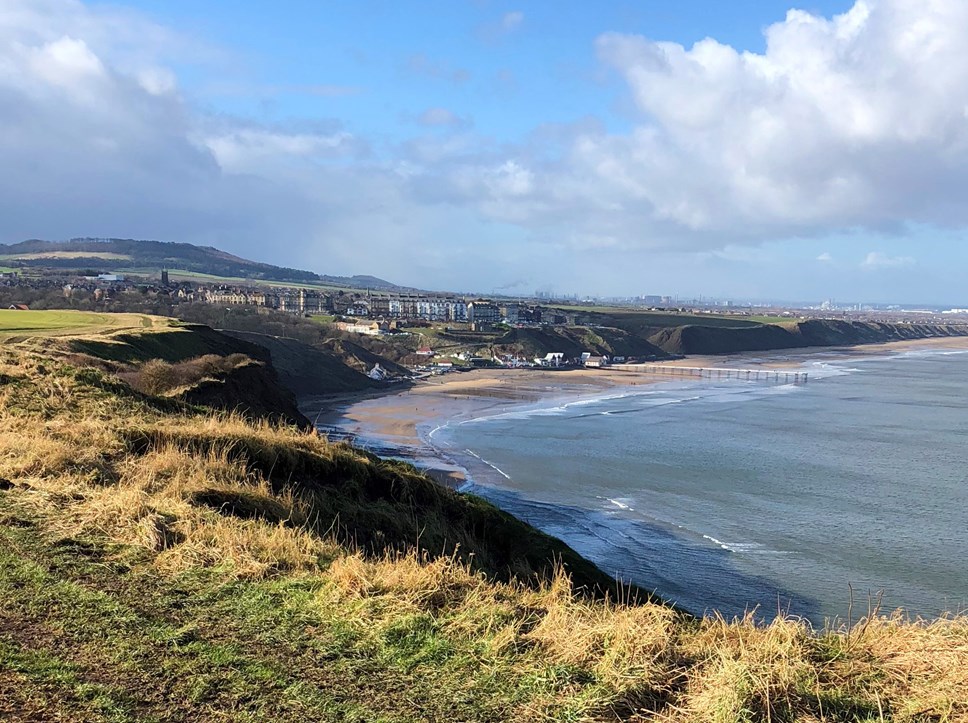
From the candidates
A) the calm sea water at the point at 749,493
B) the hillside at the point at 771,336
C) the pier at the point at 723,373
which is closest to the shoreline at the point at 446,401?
the calm sea water at the point at 749,493

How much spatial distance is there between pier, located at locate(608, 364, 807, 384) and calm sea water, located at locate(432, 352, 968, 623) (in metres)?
25.6

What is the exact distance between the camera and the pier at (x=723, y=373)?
87.4 metres

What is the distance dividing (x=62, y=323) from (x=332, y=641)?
4688 cm

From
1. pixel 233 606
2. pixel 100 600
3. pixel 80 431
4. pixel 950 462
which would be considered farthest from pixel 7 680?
pixel 950 462

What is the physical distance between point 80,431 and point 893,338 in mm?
205508

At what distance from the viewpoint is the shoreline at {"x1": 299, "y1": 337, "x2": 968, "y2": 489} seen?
4009 cm

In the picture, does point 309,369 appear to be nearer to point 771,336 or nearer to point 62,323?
point 62,323

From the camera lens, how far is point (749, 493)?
3155cm

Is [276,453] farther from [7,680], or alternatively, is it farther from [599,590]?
[7,680]

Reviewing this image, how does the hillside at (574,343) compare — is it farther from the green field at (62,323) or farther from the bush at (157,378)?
the bush at (157,378)

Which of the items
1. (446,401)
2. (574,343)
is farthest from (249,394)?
(574,343)

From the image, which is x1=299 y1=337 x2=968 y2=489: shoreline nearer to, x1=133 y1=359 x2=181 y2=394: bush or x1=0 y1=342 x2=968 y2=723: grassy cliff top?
x1=133 y1=359 x2=181 y2=394: bush

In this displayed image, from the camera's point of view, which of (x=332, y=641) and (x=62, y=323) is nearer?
(x=332, y=641)

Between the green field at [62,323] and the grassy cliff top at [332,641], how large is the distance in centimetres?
3207
